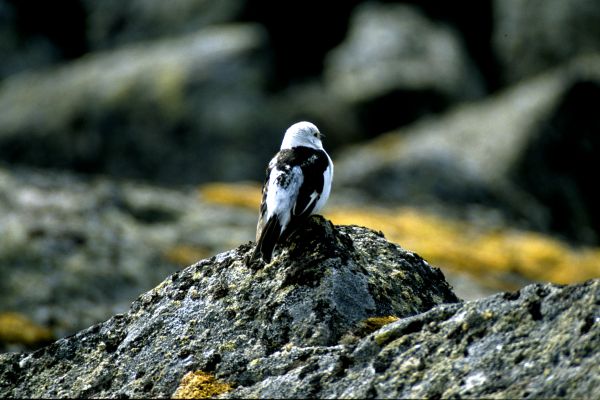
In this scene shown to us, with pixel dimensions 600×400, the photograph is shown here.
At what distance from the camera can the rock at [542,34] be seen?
5553 centimetres

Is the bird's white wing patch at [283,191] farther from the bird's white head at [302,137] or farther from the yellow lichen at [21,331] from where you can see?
the yellow lichen at [21,331]

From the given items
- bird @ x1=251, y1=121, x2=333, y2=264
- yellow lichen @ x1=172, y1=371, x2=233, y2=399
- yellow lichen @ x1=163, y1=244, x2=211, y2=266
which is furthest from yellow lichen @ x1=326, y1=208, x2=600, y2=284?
yellow lichen @ x1=172, y1=371, x2=233, y2=399

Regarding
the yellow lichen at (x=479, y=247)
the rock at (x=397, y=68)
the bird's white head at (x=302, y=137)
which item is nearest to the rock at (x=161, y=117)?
the rock at (x=397, y=68)

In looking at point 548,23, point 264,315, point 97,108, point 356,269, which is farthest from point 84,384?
point 548,23

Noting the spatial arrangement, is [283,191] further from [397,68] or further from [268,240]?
[397,68]

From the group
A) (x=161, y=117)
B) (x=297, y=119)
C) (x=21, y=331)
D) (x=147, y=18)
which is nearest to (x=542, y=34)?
(x=297, y=119)

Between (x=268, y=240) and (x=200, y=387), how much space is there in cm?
229

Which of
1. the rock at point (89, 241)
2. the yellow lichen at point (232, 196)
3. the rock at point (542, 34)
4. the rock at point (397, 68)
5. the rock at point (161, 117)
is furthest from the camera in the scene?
the rock at point (542, 34)

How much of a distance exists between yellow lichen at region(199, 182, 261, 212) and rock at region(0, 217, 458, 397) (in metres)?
26.4

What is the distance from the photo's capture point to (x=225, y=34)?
57.8 meters

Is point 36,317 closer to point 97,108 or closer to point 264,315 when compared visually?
point 264,315

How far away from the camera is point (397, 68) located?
2199 inches

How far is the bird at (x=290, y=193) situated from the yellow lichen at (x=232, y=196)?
23.7m

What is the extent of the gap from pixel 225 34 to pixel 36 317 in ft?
111
